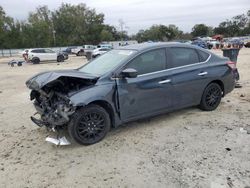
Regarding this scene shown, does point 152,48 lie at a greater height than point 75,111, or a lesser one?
greater

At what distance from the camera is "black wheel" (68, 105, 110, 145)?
501 cm

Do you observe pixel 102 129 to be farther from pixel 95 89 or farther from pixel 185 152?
pixel 185 152

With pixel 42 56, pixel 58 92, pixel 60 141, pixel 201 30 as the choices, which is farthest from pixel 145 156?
pixel 201 30

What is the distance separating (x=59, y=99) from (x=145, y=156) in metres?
1.73

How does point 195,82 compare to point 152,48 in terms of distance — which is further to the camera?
point 195,82

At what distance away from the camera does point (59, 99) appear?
5.25m

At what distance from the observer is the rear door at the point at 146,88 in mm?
5453

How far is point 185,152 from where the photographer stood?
4.79 metres

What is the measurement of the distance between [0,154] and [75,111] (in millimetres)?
1429

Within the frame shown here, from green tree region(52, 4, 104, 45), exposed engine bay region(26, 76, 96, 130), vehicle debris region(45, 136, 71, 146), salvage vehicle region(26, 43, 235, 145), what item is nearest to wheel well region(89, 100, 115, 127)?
salvage vehicle region(26, 43, 235, 145)

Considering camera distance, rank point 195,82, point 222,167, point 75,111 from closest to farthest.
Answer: point 222,167
point 75,111
point 195,82

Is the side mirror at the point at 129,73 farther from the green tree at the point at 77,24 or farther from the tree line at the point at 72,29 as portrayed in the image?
the green tree at the point at 77,24

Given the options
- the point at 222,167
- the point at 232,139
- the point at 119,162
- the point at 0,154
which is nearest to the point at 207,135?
the point at 232,139

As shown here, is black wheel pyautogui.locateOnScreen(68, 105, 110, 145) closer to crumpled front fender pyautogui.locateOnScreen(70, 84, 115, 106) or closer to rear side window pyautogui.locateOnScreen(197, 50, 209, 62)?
crumpled front fender pyautogui.locateOnScreen(70, 84, 115, 106)
